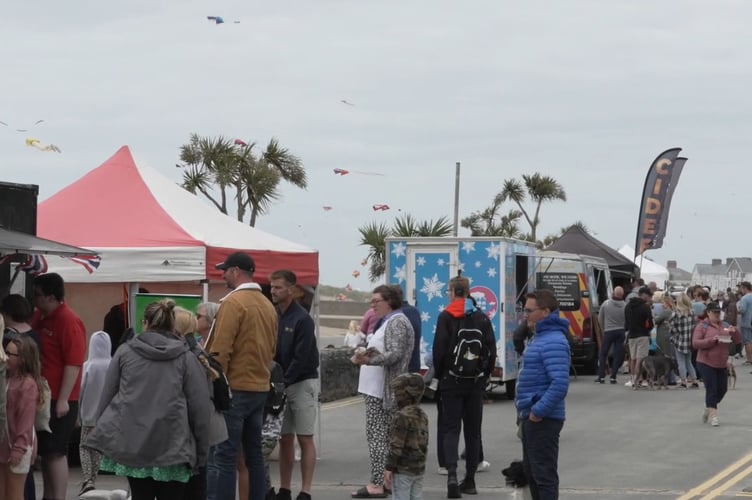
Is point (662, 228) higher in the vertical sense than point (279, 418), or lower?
higher

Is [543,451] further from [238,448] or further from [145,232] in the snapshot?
[145,232]

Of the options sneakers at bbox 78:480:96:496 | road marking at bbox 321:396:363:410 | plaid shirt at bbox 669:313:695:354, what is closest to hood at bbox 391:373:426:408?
sneakers at bbox 78:480:96:496

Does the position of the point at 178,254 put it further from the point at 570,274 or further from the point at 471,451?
the point at 570,274

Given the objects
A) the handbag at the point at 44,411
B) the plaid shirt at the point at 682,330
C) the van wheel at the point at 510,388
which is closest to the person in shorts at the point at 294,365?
the handbag at the point at 44,411

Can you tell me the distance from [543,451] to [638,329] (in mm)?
14229

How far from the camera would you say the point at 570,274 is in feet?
79.5

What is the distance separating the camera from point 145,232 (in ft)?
42.3

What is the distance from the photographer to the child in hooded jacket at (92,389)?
10.4 metres

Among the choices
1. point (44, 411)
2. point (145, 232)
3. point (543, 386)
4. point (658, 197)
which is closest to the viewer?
point (44, 411)

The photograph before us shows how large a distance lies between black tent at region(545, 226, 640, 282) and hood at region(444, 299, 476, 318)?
21680mm

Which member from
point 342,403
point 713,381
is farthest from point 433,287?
point 713,381

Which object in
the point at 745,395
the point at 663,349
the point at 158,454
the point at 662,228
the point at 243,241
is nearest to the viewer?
the point at 158,454

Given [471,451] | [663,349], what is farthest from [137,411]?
[663,349]

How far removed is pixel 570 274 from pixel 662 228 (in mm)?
12147
